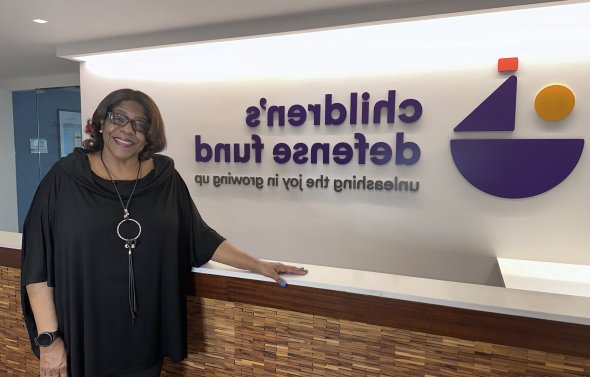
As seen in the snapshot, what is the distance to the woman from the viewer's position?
4.88ft

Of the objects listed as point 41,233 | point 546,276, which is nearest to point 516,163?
point 546,276

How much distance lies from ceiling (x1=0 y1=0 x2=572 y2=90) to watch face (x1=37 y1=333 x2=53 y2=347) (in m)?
2.91

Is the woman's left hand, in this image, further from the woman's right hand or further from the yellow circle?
the yellow circle

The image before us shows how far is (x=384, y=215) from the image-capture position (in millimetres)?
4117

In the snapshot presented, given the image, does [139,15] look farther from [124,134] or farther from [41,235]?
[41,235]

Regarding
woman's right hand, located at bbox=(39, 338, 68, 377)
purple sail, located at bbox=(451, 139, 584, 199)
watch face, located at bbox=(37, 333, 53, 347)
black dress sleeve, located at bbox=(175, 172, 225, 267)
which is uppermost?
purple sail, located at bbox=(451, 139, 584, 199)

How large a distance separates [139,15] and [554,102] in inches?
154

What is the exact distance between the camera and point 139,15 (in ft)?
12.6

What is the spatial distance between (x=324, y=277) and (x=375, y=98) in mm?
2827

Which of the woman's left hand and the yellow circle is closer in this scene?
the woman's left hand

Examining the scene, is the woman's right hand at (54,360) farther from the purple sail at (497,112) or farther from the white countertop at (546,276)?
the purple sail at (497,112)

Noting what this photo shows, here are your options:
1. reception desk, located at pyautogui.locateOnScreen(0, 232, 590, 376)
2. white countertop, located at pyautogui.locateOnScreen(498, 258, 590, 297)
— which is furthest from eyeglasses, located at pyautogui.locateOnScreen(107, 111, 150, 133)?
white countertop, located at pyautogui.locateOnScreen(498, 258, 590, 297)

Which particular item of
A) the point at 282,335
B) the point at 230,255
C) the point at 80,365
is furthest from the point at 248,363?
the point at 80,365

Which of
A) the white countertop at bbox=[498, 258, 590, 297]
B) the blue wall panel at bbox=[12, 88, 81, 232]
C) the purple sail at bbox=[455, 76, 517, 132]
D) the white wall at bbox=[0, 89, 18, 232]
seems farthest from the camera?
the white wall at bbox=[0, 89, 18, 232]
